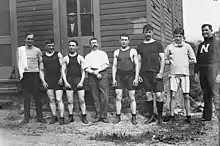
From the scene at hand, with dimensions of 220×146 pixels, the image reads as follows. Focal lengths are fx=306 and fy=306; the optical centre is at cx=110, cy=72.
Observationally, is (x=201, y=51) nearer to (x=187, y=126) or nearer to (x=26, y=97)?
(x=187, y=126)

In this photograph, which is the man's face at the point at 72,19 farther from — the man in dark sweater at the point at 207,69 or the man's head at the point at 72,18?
the man in dark sweater at the point at 207,69

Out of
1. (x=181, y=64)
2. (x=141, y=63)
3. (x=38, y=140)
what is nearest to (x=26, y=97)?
(x=38, y=140)

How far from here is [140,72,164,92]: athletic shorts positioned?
3.95 metres

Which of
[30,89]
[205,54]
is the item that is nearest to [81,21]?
[30,89]

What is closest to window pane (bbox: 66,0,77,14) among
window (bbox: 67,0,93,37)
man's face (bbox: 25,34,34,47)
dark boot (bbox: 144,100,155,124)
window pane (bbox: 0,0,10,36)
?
window (bbox: 67,0,93,37)

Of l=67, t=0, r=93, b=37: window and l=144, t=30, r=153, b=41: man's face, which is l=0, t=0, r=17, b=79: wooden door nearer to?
l=67, t=0, r=93, b=37: window

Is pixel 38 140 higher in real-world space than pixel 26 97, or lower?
lower

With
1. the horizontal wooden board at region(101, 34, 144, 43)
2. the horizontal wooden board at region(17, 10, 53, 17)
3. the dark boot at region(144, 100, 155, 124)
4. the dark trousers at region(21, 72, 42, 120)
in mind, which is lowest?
the dark boot at region(144, 100, 155, 124)

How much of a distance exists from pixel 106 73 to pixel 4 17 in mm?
1695

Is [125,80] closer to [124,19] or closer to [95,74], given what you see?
[95,74]

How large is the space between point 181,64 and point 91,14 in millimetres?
1482

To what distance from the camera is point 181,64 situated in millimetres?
3861

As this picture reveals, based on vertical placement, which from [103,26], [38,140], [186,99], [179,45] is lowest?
[38,140]

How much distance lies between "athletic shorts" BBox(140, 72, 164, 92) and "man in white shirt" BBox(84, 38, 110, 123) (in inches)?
20.7
